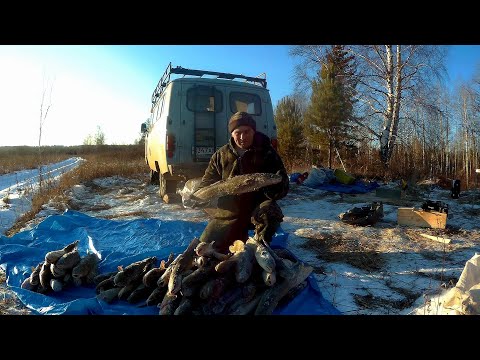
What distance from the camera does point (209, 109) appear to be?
21.6 ft

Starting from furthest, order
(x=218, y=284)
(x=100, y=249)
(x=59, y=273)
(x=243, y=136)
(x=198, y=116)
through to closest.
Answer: (x=198, y=116) → (x=100, y=249) → (x=243, y=136) → (x=59, y=273) → (x=218, y=284)

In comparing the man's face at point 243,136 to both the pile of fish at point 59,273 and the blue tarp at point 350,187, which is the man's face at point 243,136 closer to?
the pile of fish at point 59,273

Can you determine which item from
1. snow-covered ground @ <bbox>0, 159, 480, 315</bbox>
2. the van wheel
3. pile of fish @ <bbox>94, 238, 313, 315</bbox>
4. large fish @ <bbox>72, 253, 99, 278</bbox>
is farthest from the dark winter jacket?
the van wheel

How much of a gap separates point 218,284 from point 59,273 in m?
1.79

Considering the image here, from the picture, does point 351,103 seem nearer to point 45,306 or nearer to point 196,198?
point 196,198

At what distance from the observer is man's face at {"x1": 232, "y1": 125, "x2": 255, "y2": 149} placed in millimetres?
3564

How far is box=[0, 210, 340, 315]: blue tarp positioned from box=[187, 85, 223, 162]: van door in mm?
1720

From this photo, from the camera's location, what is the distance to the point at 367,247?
4.51m

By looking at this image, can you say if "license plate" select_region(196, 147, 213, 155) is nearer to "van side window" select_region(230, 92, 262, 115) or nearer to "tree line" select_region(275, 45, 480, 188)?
"van side window" select_region(230, 92, 262, 115)

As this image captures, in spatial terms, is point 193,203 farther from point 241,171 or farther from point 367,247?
point 367,247

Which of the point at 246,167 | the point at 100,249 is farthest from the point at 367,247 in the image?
the point at 100,249

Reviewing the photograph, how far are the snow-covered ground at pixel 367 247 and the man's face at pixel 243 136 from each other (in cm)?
171

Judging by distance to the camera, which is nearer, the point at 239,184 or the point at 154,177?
the point at 239,184
